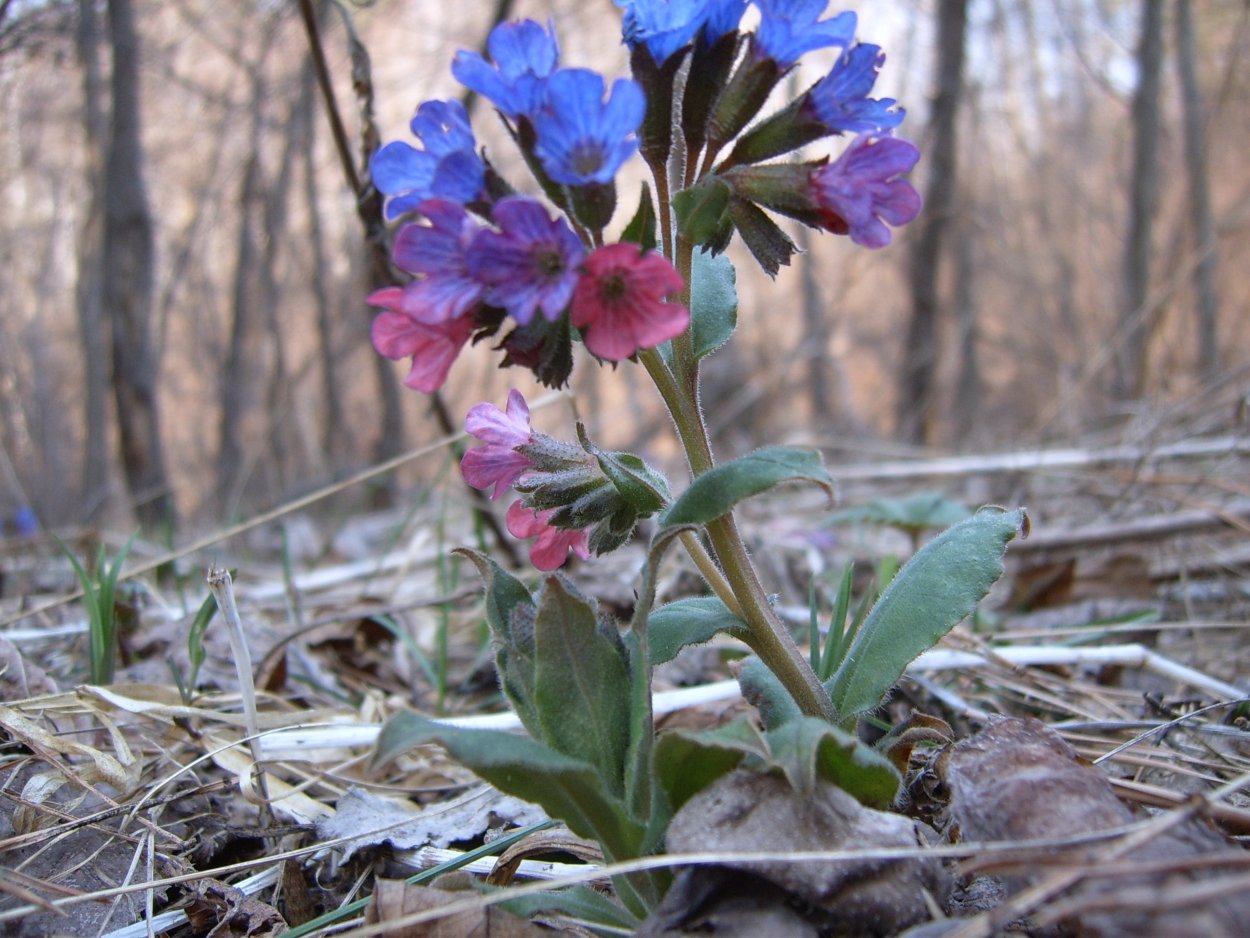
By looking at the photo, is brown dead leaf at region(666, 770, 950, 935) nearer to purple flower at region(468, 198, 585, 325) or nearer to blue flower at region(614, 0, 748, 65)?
purple flower at region(468, 198, 585, 325)

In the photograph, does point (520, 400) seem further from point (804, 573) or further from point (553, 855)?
point (804, 573)

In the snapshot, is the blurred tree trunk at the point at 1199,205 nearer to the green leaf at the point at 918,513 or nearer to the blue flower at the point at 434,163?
the green leaf at the point at 918,513

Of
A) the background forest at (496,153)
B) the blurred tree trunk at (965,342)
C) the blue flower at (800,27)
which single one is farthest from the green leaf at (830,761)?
the blurred tree trunk at (965,342)

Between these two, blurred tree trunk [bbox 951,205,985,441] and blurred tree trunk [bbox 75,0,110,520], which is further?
blurred tree trunk [bbox 951,205,985,441]

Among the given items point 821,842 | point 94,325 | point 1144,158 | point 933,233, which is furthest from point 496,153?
point 821,842

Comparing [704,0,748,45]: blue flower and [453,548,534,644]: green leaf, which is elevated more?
[704,0,748,45]: blue flower

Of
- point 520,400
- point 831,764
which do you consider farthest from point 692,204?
point 831,764

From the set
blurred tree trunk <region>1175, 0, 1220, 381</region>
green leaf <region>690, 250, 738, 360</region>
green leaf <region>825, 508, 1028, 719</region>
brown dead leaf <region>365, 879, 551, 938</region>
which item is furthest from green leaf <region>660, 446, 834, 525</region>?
blurred tree trunk <region>1175, 0, 1220, 381</region>

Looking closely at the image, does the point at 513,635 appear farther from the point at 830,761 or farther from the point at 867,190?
the point at 867,190
